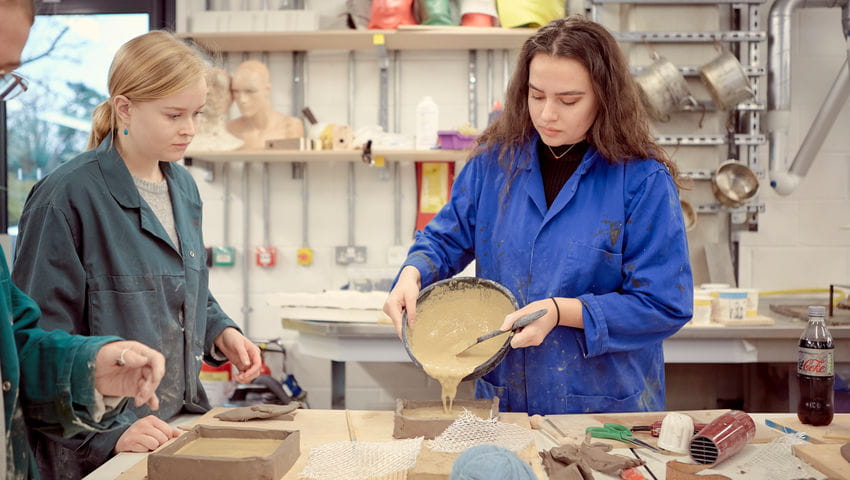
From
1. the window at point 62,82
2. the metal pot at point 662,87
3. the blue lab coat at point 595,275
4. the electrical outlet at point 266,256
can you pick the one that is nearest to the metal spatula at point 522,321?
the blue lab coat at point 595,275

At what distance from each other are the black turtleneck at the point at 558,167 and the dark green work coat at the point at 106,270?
2.98 ft

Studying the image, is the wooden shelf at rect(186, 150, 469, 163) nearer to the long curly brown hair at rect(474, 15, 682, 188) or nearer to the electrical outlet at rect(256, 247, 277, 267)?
the electrical outlet at rect(256, 247, 277, 267)

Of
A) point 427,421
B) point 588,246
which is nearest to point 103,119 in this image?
point 427,421

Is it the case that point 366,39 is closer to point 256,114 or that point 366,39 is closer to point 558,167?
point 256,114

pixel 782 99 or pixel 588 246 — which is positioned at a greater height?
pixel 782 99

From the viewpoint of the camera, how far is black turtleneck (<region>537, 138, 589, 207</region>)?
6.31 feet

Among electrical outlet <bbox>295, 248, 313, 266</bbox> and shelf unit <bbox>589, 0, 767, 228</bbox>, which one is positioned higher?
shelf unit <bbox>589, 0, 767, 228</bbox>

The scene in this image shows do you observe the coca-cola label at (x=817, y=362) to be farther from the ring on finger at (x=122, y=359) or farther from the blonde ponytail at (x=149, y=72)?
the blonde ponytail at (x=149, y=72)

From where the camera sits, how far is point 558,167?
1.95m

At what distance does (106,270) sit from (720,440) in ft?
4.34

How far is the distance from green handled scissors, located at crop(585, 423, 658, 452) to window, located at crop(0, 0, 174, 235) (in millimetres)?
3438

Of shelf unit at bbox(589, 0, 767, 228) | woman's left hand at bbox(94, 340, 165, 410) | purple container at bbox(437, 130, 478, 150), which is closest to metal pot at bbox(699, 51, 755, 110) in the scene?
shelf unit at bbox(589, 0, 767, 228)

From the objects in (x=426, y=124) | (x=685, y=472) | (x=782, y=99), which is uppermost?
(x=782, y=99)

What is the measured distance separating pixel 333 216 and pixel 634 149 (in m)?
2.50
